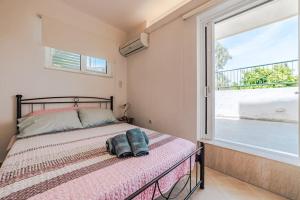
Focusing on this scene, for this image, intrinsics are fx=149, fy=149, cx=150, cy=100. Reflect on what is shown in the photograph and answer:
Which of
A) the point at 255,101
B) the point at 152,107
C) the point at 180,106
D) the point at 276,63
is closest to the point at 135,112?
the point at 152,107

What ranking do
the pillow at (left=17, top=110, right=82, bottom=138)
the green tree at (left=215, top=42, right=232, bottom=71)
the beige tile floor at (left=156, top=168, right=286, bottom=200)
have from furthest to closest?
the green tree at (left=215, top=42, right=232, bottom=71) → the pillow at (left=17, top=110, right=82, bottom=138) → the beige tile floor at (left=156, top=168, right=286, bottom=200)

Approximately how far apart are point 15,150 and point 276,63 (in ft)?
10.8

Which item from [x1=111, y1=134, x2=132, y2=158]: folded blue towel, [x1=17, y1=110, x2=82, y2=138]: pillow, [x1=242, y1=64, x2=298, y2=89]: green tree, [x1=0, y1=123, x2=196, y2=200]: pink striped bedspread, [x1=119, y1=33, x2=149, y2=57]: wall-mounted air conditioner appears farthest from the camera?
[x1=119, y1=33, x2=149, y2=57]: wall-mounted air conditioner

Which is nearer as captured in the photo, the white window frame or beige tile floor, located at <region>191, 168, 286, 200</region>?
beige tile floor, located at <region>191, 168, 286, 200</region>

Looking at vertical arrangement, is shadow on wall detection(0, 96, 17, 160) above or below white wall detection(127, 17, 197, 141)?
below

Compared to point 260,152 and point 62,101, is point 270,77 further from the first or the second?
point 62,101

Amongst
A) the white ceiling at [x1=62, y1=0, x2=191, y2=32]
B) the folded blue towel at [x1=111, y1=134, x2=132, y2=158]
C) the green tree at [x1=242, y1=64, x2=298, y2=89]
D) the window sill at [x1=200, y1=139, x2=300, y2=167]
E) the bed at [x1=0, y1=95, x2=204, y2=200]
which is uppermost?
the white ceiling at [x1=62, y1=0, x2=191, y2=32]

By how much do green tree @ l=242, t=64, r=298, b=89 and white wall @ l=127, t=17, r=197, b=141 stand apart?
3.91ft

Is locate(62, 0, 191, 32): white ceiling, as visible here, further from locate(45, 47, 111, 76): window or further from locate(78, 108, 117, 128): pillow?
locate(78, 108, 117, 128): pillow

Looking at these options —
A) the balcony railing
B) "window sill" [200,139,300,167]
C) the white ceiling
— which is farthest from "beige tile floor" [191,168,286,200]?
the white ceiling

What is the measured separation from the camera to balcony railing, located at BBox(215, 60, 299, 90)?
6.80ft

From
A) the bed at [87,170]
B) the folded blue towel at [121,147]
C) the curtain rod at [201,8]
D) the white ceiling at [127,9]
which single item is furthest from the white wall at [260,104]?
the white ceiling at [127,9]

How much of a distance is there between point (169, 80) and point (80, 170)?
6.31ft

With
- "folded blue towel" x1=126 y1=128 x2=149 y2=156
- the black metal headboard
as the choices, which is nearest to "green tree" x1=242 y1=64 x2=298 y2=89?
"folded blue towel" x1=126 y1=128 x2=149 y2=156
